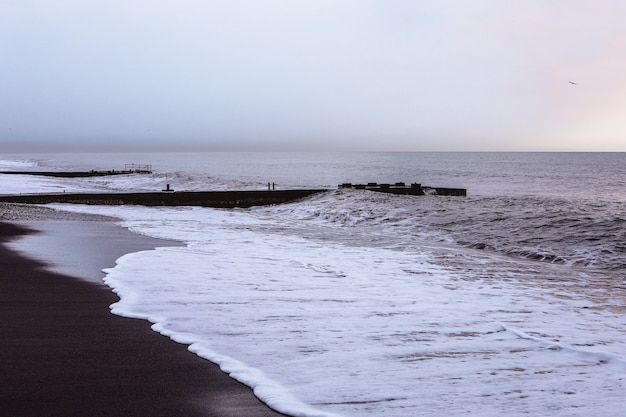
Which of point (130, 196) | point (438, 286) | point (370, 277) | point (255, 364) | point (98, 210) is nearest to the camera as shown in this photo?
point (255, 364)

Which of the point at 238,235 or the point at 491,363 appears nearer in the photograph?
the point at 491,363

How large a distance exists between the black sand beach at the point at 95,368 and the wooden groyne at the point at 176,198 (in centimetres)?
2039

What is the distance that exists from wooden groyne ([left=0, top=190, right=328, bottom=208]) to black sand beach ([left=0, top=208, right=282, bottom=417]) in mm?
20395

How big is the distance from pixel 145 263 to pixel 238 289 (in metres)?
2.75

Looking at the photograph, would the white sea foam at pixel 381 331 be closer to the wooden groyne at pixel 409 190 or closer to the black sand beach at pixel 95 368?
the black sand beach at pixel 95 368

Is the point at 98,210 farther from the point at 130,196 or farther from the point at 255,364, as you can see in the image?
the point at 255,364

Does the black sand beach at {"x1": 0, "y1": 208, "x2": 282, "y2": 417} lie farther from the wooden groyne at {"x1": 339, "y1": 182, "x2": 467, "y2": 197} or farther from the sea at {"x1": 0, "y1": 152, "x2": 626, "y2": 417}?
the wooden groyne at {"x1": 339, "y1": 182, "x2": 467, "y2": 197}

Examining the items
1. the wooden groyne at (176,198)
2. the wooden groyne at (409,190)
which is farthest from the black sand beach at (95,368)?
the wooden groyne at (409,190)

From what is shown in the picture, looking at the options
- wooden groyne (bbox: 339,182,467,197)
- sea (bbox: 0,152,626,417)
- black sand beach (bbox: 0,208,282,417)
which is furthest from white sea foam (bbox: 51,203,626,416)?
wooden groyne (bbox: 339,182,467,197)

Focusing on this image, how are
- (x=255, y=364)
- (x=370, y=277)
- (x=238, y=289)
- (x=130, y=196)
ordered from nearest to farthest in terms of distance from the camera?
(x=255, y=364) → (x=238, y=289) → (x=370, y=277) → (x=130, y=196)

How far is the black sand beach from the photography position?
13.0ft

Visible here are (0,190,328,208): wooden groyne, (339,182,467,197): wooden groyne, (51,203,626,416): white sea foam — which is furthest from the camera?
(339,182,467,197): wooden groyne

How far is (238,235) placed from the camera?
16.3 meters

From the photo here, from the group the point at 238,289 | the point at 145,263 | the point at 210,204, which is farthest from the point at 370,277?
the point at 210,204
